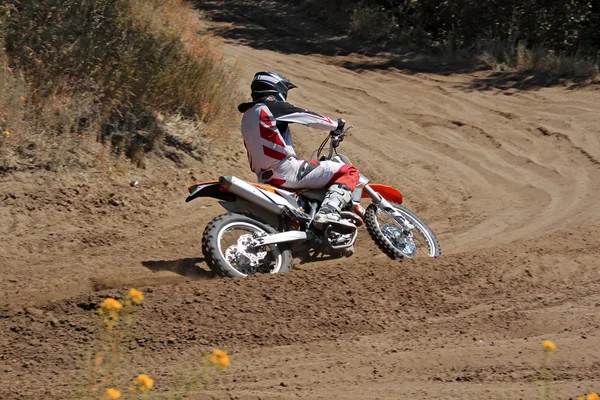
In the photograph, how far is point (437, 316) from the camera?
5730mm

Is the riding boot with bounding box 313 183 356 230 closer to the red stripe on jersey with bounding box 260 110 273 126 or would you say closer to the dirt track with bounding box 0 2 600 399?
the dirt track with bounding box 0 2 600 399

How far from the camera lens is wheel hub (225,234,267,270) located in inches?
258

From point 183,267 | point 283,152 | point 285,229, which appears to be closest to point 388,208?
point 285,229

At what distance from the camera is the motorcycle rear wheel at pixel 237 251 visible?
631 cm

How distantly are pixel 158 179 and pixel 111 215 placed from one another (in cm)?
97

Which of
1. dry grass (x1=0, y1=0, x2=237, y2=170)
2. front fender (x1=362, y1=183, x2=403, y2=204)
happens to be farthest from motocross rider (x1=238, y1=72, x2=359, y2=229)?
dry grass (x1=0, y1=0, x2=237, y2=170)

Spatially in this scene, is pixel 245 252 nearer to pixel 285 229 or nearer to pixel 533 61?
pixel 285 229

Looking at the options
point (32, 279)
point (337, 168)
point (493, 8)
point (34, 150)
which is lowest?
point (32, 279)

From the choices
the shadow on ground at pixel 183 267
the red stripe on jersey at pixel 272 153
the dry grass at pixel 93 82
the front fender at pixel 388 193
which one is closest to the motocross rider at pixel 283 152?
the red stripe on jersey at pixel 272 153

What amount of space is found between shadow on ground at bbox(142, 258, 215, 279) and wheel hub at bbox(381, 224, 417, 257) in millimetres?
1766

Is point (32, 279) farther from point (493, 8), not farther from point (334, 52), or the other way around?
point (493, 8)

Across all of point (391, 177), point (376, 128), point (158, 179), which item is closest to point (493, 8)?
point (376, 128)

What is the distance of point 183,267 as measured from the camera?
7227mm

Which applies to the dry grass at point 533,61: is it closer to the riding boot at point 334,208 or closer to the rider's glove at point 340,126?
the rider's glove at point 340,126
